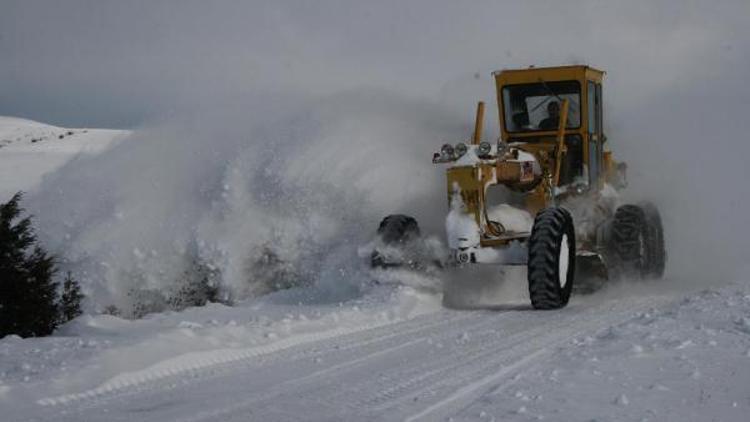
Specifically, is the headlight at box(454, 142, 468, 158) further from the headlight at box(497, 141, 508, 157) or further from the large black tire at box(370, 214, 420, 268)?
the large black tire at box(370, 214, 420, 268)

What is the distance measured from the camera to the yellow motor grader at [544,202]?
9.28 m

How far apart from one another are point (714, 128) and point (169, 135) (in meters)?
10.0

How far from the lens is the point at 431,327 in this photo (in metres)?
8.07

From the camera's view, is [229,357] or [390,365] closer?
[390,365]

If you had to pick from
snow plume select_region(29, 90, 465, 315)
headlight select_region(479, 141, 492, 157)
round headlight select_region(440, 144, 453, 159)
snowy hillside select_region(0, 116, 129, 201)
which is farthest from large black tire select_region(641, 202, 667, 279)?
snowy hillside select_region(0, 116, 129, 201)

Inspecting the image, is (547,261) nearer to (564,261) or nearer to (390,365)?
(564,261)

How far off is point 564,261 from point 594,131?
2633mm

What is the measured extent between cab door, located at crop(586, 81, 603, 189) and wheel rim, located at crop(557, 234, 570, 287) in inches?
82.9

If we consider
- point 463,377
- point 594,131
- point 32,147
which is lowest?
point 463,377

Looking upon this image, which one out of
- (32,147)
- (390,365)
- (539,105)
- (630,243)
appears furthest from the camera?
(32,147)

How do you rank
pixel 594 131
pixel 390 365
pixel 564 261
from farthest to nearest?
pixel 594 131 → pixel 564 261 → pixel 390 365

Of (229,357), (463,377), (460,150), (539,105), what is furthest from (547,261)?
(229,357)

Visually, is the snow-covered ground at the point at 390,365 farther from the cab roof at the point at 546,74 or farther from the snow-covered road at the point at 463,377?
the cab roof at the point at 546,74

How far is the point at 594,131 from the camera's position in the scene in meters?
11.4
